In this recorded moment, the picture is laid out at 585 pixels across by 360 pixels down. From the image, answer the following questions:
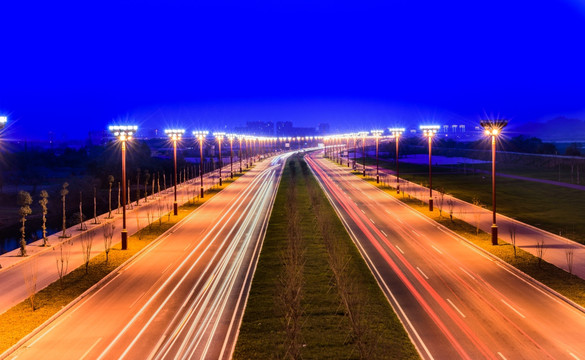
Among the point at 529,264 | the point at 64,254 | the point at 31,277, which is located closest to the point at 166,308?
the point at 31,277

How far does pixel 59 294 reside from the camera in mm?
22547

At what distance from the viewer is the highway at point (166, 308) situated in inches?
660

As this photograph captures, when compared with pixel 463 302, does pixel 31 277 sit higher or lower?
higher

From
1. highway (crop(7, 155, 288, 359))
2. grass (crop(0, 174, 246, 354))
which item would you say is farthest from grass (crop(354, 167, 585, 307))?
grass (crop(0, 174, 246, 354))

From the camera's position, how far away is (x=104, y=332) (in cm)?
1825

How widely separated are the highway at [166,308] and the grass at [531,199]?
22942mm

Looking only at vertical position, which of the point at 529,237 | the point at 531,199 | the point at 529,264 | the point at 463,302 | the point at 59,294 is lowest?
the point at 463,302

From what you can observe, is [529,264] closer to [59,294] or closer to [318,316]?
[318,316]

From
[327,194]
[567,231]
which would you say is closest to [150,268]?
[567,231]

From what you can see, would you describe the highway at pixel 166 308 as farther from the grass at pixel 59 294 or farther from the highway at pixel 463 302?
the highway at pixel 463 302

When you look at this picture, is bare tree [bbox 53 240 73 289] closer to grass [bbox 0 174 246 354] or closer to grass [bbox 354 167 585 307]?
grass [bbox 0 174 246 354]

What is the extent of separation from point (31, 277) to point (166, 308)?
959 centimetres

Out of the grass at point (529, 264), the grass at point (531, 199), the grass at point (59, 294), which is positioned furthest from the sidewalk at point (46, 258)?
the grass at point (531, 199)

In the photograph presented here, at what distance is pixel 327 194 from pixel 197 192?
17820 millimetres
